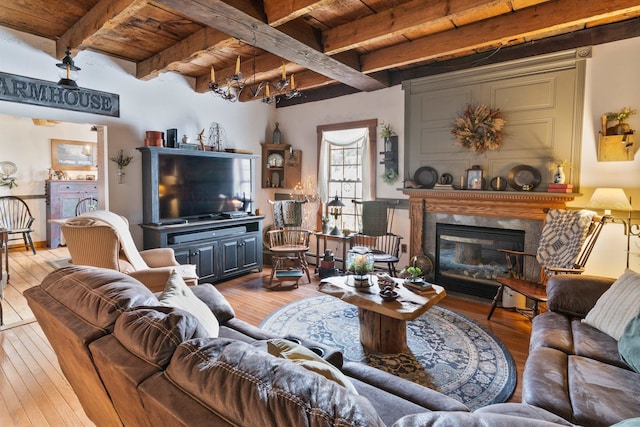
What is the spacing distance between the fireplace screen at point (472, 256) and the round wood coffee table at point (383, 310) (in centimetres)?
155

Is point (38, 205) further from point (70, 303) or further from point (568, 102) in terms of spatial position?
point (568, 102)

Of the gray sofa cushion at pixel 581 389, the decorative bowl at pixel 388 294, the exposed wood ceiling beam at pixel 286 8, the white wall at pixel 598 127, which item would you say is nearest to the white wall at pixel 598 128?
the white wall at pixel 598 127

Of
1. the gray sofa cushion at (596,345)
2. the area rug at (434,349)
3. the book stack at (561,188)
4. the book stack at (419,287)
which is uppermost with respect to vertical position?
the book stack at (561,188)

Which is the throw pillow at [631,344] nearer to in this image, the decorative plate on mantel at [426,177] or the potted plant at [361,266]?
the potted plant at [361,266]

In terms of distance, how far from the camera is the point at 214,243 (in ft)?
15.2

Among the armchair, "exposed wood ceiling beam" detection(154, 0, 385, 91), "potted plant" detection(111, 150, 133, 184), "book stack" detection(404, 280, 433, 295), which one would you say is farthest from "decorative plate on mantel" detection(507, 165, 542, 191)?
"potted plant" detection(111, 150, 133, 184)

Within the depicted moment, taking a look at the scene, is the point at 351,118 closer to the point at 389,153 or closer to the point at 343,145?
the point at 343,145

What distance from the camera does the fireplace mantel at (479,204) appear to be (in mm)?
3678

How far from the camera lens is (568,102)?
11.7 ft

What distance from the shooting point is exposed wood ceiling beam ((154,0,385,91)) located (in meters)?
2.54

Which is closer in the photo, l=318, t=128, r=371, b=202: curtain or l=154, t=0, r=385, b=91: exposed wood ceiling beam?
l=154, t=0, r=385, b=91: exposed wood ceiling beam

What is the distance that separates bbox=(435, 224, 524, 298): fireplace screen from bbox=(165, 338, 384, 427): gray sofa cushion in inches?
149

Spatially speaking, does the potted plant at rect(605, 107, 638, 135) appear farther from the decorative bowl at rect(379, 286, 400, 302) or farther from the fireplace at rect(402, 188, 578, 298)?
the decorative bowl at rect(379, 286, 400, 302)

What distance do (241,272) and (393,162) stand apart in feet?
8.67
